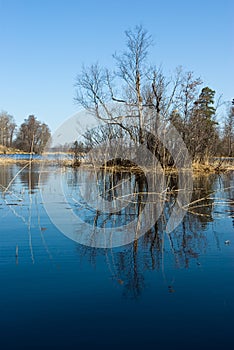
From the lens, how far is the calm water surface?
7.98ft

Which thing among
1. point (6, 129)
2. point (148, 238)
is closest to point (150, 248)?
point (148, 238)

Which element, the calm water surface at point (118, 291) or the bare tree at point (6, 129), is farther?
the bare tree at point (6, 129)

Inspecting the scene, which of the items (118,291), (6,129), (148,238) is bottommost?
(118,291)

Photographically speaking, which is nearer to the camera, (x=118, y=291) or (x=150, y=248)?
(x=118, y=291)

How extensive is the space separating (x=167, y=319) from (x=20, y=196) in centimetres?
714

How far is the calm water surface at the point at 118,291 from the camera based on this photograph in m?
2.43

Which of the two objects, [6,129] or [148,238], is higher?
[6,129]

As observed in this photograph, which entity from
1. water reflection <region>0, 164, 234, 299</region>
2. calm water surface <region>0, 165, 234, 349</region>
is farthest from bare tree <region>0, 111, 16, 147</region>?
calm water surface <region>0, 165, 234, 349</region>

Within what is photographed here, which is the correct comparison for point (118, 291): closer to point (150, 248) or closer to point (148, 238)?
point (150, 248)

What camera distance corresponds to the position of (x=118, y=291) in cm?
318

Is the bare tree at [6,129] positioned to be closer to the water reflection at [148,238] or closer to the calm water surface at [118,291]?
the water reflection at [148,238]

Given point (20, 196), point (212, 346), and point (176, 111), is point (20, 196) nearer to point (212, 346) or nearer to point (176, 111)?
point (212, 346)

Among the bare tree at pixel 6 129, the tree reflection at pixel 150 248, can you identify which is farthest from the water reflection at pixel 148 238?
the bare tree at pixel 6 129

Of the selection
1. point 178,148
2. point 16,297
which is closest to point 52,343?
point 16,297
